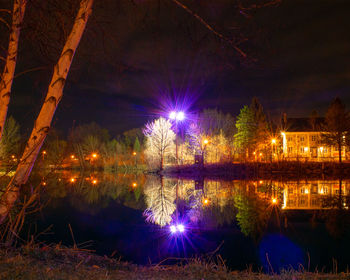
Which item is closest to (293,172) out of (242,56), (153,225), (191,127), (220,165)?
(220,165)

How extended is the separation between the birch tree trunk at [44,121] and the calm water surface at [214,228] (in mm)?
546

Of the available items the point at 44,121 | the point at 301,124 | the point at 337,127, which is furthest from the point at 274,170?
the point at 44,121

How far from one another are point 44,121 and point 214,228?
676cm

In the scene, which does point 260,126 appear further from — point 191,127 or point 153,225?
point 153,225

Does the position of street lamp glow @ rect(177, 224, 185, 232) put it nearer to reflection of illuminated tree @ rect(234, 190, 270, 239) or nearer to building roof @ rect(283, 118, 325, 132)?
reflection of illuminated tree @ rect(234, 190, 270, 239)

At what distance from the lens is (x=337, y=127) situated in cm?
3469

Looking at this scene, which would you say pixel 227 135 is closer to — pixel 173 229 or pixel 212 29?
pixel 173 229

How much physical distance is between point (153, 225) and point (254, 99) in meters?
50.1

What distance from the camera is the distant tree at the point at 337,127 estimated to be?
113 ft

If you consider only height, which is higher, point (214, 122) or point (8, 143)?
point (214, 122)

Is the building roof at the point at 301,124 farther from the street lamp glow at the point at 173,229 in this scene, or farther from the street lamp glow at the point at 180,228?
the street lamp glow at the point at 173,229

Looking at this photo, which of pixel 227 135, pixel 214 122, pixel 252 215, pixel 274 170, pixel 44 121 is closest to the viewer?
pixel 44 121

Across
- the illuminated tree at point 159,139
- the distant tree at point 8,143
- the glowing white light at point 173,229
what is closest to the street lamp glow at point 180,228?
the glowing white light at point 173,229

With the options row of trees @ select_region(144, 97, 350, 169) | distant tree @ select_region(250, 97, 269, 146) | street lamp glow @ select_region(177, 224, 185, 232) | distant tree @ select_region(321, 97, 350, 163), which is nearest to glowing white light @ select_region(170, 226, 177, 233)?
street lamp glow @ select_region(177, 224, 185, 232)
